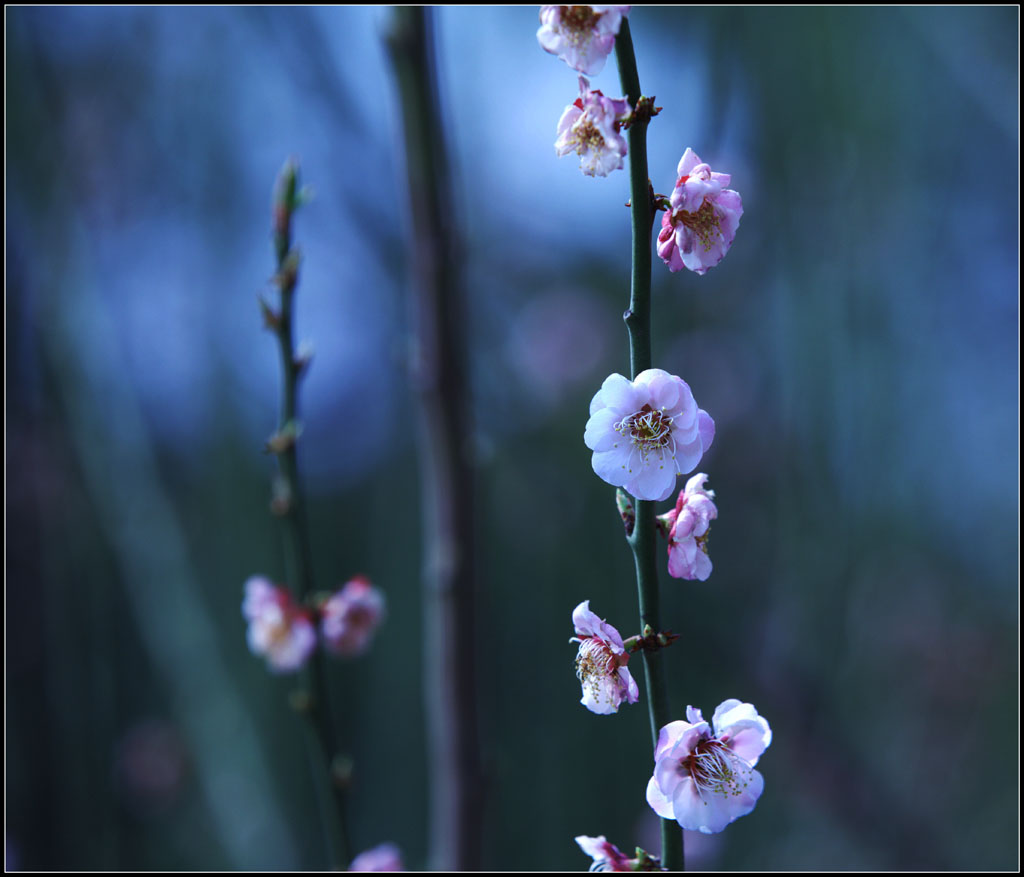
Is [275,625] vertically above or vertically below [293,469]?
below

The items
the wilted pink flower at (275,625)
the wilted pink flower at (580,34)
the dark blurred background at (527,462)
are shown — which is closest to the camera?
the wilted pink flower at (580,34)

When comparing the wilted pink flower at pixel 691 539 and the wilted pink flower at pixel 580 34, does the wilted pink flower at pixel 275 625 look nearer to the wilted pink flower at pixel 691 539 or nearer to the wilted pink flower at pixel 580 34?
the wilted pink flower at pixel 691 539

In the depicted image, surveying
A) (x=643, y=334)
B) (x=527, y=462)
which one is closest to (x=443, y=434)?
(x=643, y=334)

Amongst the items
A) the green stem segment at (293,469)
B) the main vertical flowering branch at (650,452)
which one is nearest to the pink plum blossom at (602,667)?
the main vertical flowering branch at (650,452)

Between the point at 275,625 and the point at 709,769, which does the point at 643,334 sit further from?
the point at 275,625

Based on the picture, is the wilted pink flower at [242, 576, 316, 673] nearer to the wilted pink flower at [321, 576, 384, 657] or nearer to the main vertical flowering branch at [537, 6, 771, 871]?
the wilted pink flower at [321, 576, 384, 657]
